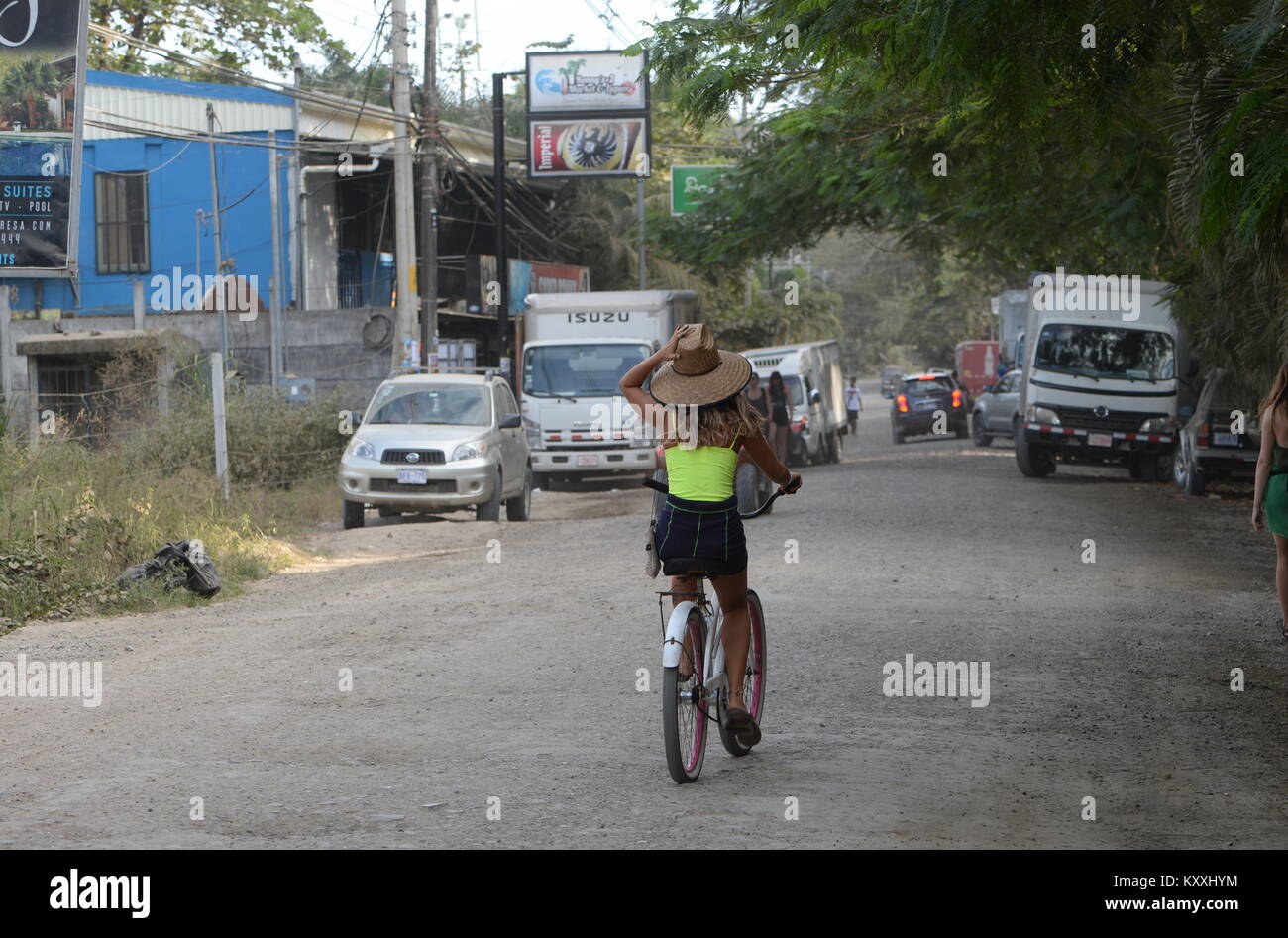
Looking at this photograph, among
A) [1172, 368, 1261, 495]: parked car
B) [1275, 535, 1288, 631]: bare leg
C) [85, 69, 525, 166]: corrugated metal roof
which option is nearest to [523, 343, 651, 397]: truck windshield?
[1172, 368, 1261, 495]: parked car

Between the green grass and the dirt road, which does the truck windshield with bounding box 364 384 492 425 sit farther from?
the dirt road

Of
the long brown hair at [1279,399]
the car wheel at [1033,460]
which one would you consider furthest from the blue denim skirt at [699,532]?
the car wheel at [1033,460]

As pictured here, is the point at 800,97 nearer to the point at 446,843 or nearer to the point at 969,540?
the point at 969,540

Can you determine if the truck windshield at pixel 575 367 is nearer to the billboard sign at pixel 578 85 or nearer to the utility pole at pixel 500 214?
the utility pole at pixel 500 214

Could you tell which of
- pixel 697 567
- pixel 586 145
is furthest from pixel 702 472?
pixel 586 145

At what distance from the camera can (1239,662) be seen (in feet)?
31.3

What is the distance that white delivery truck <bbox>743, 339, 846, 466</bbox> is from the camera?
31.8 m

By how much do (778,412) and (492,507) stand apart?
5932 millimetres

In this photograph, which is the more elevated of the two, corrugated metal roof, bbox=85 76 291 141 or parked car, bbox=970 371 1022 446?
corrugated metal roof, bbox=85 76 291 141

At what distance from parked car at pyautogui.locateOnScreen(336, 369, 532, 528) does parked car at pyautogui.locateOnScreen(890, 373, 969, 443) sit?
24874mm

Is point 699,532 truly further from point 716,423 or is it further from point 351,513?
point 351,513

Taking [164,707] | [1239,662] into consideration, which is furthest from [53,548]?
[1239,662]

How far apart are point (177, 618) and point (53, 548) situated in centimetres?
155

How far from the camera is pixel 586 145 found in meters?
34.3
